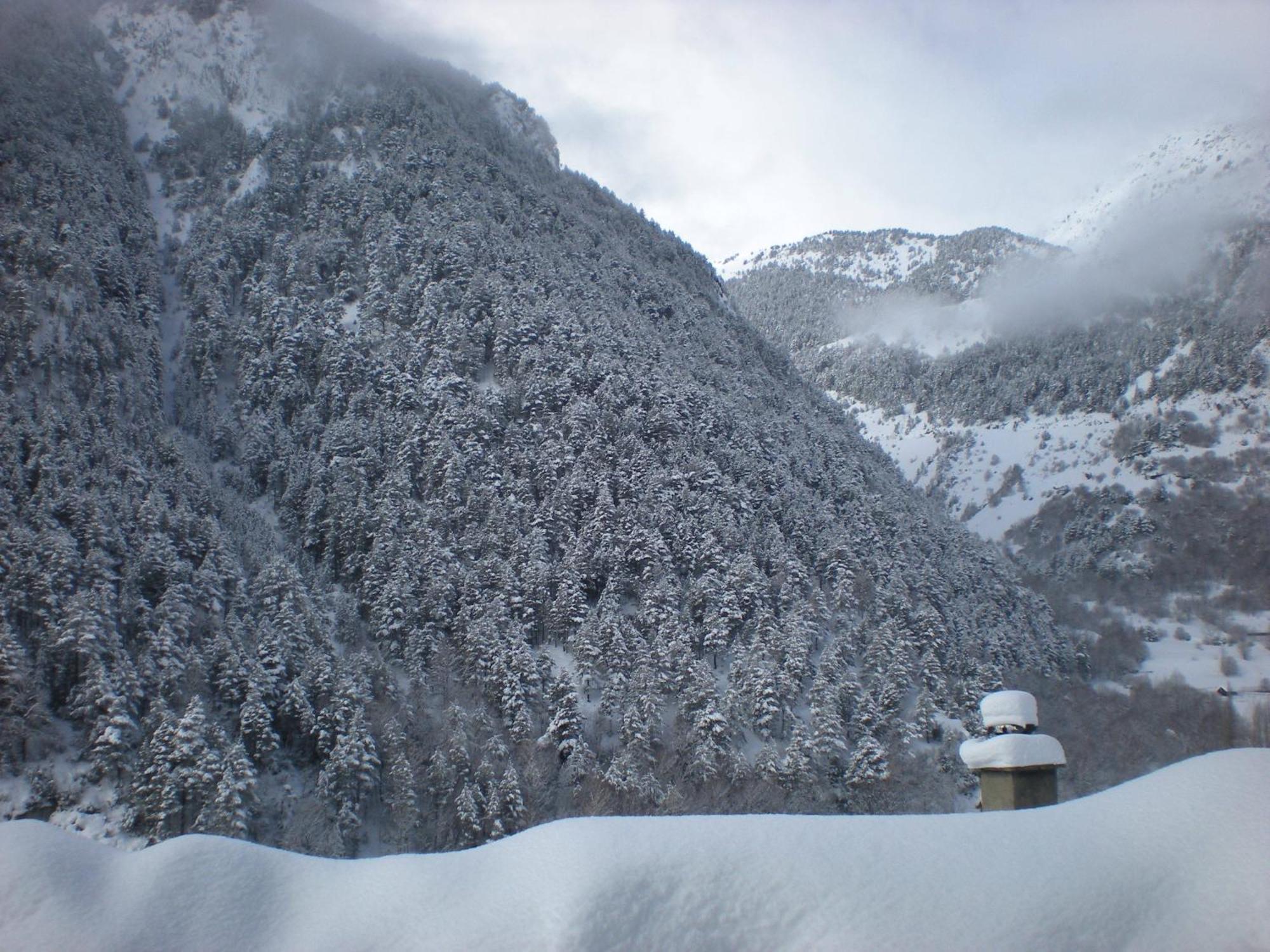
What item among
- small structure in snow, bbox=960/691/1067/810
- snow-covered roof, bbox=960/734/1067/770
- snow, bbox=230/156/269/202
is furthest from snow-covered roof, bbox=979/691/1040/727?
snow, bbox=230/156/269/202

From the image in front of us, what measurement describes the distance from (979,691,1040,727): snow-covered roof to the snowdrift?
9.94ft

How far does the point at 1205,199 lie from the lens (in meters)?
186

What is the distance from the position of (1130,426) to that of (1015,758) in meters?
153

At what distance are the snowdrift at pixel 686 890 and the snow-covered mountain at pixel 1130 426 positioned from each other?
190ft

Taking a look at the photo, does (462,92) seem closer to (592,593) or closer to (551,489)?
(551,489)

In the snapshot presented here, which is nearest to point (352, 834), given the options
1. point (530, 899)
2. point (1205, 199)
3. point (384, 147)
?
point (530, 899)

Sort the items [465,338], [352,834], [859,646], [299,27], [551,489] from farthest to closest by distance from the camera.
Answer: [299,27] → [465,338] → [551,489] → [859,646] → [352,834]

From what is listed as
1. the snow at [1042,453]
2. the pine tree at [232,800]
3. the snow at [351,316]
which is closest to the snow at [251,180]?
the snow at [351,316]

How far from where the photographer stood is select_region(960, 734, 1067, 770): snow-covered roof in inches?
227

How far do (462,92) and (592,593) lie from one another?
Answer: 110271 millimetres

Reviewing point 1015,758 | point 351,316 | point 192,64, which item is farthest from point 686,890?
point 192,64

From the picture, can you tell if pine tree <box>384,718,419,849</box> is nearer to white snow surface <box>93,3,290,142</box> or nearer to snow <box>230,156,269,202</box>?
snow <box>230,156,269,202</box>

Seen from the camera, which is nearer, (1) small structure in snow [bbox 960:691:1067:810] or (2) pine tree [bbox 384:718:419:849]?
(1) small structure in snow [bbox 960:691:1067:810]

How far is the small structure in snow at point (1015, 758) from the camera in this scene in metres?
5.77
